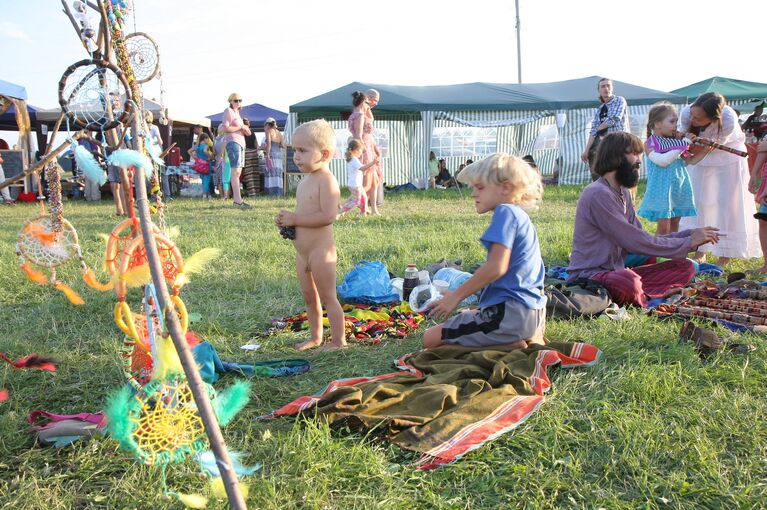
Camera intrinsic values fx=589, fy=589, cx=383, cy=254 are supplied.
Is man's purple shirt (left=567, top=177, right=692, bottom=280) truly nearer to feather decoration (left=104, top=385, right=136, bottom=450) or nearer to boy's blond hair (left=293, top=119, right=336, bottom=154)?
boy's blond hair (left=293, top=119, right=336, bottom=154)

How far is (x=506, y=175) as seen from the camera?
3041 millimetres

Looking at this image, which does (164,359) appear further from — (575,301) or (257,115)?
(257,115)

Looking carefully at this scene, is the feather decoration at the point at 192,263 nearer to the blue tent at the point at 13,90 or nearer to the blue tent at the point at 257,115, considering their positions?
the blue tent at the point at 13,90

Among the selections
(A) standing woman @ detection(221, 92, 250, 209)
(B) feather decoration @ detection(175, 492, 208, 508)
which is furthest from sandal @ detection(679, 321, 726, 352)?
(A) standing woman @ detection(221, 92, 250, 209)

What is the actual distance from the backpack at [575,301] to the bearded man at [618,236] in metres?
0.23

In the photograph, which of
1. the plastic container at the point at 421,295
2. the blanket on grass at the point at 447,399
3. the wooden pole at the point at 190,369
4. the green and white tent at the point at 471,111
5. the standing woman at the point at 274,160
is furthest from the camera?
the green and white tent at the point at 471,111

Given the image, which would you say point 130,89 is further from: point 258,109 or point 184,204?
point 258,109

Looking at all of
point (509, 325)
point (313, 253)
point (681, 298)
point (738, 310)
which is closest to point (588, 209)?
point (681, 298)

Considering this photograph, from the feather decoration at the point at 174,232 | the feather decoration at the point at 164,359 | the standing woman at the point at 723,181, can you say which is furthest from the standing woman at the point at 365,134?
the feather decoration at the point at 164,359

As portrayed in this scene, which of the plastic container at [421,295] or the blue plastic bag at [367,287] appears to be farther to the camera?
the blue plastic bag at [367,287]

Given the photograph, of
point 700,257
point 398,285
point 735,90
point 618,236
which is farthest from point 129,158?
point 735,90

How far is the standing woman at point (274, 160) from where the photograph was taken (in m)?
13.9

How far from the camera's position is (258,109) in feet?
73.8

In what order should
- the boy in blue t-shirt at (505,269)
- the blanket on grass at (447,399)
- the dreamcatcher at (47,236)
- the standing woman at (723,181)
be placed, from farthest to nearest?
the standing woman at (723,181), the boy in blue t-shirt at (505,269), the dreamcatcher at (47,236), the blanket on grass at (447,399)
